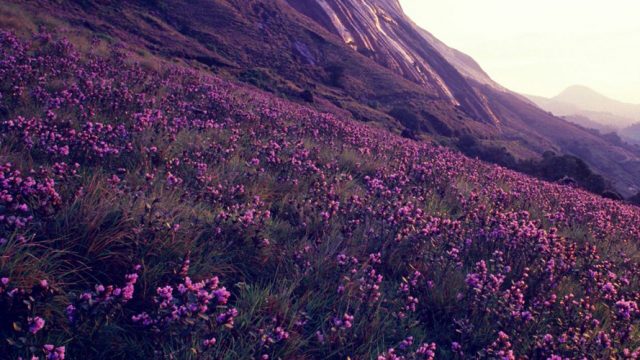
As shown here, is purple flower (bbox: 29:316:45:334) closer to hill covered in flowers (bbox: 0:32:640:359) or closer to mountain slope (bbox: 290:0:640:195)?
hill covered in flowers (bbox: 0:32:640:359)

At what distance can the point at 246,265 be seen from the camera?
411 cm

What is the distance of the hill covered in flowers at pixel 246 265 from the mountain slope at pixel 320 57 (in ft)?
44.8

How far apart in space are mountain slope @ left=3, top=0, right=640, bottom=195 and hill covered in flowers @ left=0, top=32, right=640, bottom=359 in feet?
44.8

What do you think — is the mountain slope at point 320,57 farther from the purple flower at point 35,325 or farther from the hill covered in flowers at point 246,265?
the purple flower at point 35,325

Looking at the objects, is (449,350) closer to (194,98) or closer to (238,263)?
(238,263)

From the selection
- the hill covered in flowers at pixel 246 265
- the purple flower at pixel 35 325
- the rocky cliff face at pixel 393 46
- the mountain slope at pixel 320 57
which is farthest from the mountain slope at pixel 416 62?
the purple flower at pixel 35 325

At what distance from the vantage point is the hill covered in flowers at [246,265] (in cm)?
277

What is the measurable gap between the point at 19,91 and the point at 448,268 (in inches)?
277

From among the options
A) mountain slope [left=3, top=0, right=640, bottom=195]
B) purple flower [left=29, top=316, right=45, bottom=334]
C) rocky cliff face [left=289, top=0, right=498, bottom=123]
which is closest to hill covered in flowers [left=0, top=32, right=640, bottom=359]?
purple flower [left=29, top=316, right=45, bottom=334]

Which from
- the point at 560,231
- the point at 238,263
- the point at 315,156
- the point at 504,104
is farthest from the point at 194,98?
the point at 504,104

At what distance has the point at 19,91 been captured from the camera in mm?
6719

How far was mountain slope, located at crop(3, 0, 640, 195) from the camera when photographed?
2917cm

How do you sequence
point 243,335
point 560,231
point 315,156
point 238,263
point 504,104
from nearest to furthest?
point 243,335 < point 238,263 < point 560,231 < point 315,156 < point 504,104

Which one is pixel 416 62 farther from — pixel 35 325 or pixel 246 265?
pixel 35 325
